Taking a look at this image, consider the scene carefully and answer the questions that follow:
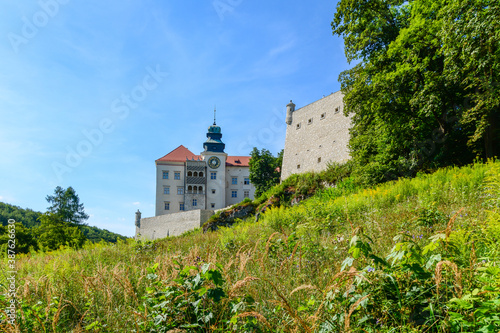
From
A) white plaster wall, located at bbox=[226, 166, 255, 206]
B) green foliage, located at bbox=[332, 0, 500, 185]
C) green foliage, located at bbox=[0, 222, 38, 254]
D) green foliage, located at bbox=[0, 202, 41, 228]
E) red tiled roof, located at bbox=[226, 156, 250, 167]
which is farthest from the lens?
red tiled roof, located at bbox=[226, 156, 250, 167]

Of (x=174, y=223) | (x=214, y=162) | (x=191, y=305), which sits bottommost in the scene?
(x=191, y=305)

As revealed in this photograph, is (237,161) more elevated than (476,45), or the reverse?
(237,161)

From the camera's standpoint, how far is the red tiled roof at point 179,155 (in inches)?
2161

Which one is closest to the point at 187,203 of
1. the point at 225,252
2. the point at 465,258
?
the point at 225,252

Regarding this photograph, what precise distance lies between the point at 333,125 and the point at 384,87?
16.0 m

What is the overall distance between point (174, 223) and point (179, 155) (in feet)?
67.9

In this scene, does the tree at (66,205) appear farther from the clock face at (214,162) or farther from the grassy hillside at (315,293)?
the grassy hillside at (315,293)

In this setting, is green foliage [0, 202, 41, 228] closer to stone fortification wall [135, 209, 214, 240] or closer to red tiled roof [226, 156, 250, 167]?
stone fortification wall [135, 209, 214, 240]

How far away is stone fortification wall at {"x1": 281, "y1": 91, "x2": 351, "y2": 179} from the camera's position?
2944 centimetres

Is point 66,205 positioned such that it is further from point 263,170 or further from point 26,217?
point 263,170

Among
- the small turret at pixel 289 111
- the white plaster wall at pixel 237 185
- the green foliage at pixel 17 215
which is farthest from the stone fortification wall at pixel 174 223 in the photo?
the green foliage at pixel 17 215

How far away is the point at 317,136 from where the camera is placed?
32344 mm

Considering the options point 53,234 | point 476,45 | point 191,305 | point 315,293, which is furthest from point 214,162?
point 191,305

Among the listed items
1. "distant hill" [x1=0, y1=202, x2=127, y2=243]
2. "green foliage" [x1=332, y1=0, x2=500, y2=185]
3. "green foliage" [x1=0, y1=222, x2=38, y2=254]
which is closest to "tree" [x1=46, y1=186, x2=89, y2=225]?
"distant hill" [x1=0, y1=202, x2=127, y2=243]
